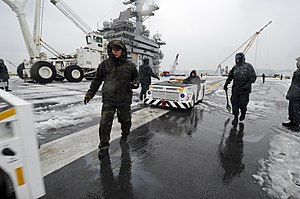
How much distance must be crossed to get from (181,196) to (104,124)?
5.03 feet

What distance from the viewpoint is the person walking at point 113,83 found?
255 centimetres

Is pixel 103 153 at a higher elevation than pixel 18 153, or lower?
lower

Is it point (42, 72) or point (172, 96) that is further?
point (42, 72)

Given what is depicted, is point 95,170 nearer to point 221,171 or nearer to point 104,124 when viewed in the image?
point 104,124

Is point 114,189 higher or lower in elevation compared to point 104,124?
lower

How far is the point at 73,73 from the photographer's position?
14109 millimetres

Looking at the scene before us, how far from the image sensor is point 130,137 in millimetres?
3344

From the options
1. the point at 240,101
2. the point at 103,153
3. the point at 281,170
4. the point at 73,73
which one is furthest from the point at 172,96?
the point at 73,73

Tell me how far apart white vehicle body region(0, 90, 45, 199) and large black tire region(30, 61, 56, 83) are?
1324 centimetres

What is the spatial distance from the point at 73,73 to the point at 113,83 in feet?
43.4

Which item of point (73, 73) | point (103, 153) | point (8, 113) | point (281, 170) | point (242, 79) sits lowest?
point (281, 170)

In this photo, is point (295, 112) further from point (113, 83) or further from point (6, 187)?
point (6, 187)

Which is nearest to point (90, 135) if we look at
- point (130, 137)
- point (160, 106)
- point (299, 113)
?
point (130, 137)

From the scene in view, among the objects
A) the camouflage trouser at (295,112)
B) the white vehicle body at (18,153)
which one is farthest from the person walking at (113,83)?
the camouflage trouser at (295,112)
